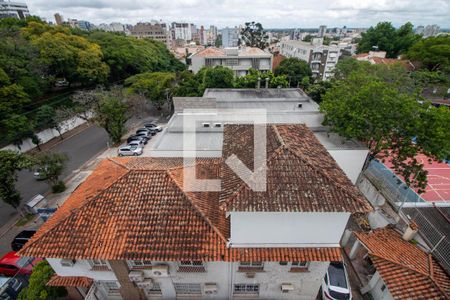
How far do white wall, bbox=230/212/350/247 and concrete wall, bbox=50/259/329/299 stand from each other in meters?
1.45

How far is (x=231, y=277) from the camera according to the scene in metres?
11.1

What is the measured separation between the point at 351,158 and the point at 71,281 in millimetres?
21596

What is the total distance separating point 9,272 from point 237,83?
38.7 metres

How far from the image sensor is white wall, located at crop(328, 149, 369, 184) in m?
18.6

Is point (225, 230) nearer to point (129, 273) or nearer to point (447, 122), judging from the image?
point (129, 273)

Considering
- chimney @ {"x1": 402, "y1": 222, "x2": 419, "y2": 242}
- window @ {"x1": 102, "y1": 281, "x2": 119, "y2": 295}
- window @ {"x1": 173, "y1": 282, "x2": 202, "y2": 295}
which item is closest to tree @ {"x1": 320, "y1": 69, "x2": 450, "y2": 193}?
chimney @ {"x1": 402, "y1": 222, "x2": 419, "y2": 242}

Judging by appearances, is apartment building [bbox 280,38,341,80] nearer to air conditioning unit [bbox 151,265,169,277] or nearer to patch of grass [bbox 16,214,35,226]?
air conditioning unit [bbox 151,265,169,277]

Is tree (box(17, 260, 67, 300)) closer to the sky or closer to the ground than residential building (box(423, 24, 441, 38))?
closer to the ground

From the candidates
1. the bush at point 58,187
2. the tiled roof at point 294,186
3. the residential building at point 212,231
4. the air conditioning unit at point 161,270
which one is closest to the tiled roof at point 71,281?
the residential building at point 212,231

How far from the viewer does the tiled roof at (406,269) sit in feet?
34.0

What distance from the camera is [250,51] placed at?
2156 inches

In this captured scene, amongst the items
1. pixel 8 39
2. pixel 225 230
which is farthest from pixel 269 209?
pixel 8 39

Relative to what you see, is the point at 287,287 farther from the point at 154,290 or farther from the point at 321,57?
the point at 321,57

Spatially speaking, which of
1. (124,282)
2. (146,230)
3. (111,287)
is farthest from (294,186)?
(111,287)
